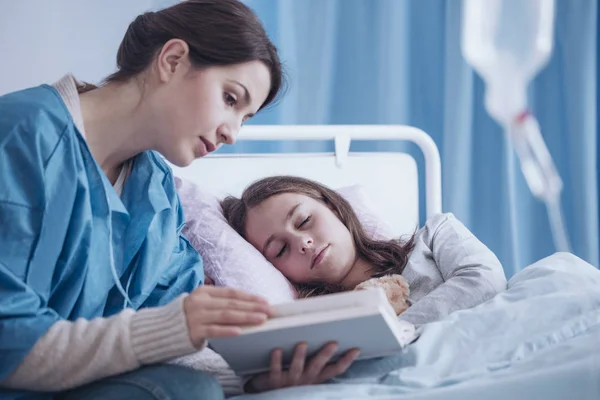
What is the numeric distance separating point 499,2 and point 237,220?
1211mm

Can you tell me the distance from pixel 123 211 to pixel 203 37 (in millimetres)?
304

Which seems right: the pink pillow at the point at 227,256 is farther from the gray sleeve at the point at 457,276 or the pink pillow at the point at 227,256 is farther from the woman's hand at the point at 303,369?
the woman's hand at the point at 303,369

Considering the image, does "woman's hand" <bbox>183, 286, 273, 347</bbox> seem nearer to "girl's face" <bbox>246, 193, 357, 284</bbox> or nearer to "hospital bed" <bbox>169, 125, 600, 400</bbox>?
"hospital bed" <bbox>169, 125, 600, 400</bbox>

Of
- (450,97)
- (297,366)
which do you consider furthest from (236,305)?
(450,97)

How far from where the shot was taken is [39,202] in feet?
3.24

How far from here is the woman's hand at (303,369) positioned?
0.97 meters

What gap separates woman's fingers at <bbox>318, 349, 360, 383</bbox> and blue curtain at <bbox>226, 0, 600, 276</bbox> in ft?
4.35

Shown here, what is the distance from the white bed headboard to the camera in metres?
1.95

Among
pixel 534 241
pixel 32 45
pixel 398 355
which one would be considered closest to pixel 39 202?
pixel 398 355

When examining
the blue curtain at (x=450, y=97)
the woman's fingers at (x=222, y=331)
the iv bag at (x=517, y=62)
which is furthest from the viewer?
the blue curtain at (x=450, y=97)

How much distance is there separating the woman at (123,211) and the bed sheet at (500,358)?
18 centimetres

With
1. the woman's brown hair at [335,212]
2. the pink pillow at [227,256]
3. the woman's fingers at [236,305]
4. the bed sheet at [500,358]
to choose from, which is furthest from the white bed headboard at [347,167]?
the woman's fingers at [236,305]

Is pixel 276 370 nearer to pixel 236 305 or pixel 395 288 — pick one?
pixel 236 305

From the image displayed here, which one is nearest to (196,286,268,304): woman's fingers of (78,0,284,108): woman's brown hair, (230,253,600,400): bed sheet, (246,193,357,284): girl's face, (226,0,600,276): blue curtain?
(230,253,600,400): bed sheet
